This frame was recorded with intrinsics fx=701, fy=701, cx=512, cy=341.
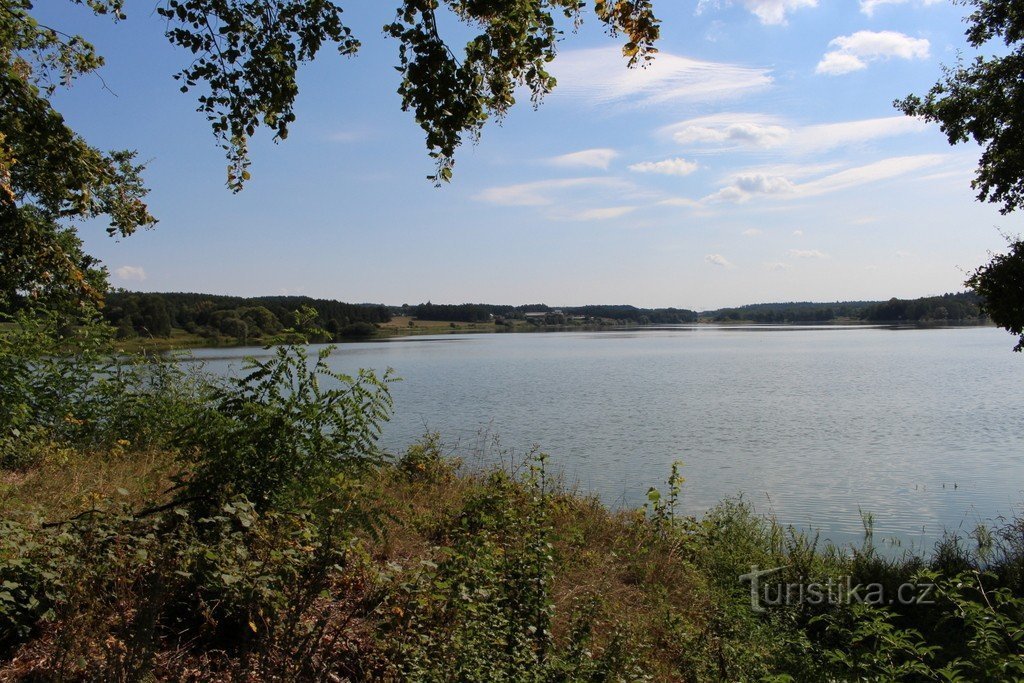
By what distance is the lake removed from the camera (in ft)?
43.5

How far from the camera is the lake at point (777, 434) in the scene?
43.5 ft

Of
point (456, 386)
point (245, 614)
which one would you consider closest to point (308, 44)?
point (245, 614)

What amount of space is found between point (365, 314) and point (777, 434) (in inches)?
3281

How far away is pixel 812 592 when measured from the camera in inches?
311

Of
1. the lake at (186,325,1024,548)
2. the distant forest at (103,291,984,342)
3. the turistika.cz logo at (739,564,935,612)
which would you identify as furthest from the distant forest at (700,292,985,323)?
the turistika.cz logo at (739,564,935,612)

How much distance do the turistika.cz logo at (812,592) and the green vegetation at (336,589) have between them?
0.08 m

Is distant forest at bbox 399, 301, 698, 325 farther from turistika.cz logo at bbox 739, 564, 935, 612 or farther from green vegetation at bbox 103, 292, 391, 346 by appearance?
turistika.cz logo at bbox 739, 564, 935, 612

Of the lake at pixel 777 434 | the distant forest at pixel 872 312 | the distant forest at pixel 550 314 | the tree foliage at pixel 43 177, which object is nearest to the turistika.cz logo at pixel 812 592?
the lake at pixel 777 434

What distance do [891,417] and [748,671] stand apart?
68.6 feet

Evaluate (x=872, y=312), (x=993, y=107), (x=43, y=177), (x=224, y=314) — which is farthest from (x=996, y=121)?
(x=872, y=312)

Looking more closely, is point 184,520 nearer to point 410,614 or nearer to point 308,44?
point 410,614

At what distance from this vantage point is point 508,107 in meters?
5.37

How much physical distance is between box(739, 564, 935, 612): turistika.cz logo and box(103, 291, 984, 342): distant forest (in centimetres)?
557

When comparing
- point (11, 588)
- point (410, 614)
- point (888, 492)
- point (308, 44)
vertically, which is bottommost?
point (888, 492)
